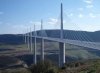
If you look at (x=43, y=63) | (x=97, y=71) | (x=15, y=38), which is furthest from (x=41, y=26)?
(x=15, y=38)

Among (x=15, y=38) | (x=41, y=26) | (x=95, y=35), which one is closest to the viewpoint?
(x=41, y=26)

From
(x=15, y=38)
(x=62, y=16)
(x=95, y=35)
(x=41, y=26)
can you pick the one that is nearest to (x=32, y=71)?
(x=62, y=16)

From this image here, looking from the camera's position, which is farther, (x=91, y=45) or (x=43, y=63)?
(x=91, y=45)

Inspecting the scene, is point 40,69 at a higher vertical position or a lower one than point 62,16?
lower

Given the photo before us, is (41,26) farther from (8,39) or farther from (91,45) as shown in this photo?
(8,39)

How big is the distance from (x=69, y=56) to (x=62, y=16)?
166 feet

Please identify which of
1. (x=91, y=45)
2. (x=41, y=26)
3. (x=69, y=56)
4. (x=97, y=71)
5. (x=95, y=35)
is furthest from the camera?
(x=95, y=35)

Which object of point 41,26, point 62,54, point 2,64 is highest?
point 41,26

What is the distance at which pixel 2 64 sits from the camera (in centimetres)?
8394

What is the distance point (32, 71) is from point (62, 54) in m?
25.0

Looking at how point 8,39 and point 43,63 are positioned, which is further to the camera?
point 8,39

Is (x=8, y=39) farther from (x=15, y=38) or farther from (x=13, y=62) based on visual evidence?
(x=13, y=62)

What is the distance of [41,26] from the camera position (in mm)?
92438

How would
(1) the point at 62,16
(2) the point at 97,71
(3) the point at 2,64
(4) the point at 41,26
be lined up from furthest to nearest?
(4) the point at 41,26
(3) the point at 2,64
(1) the point at 62,16
(2) the point at 97,71
